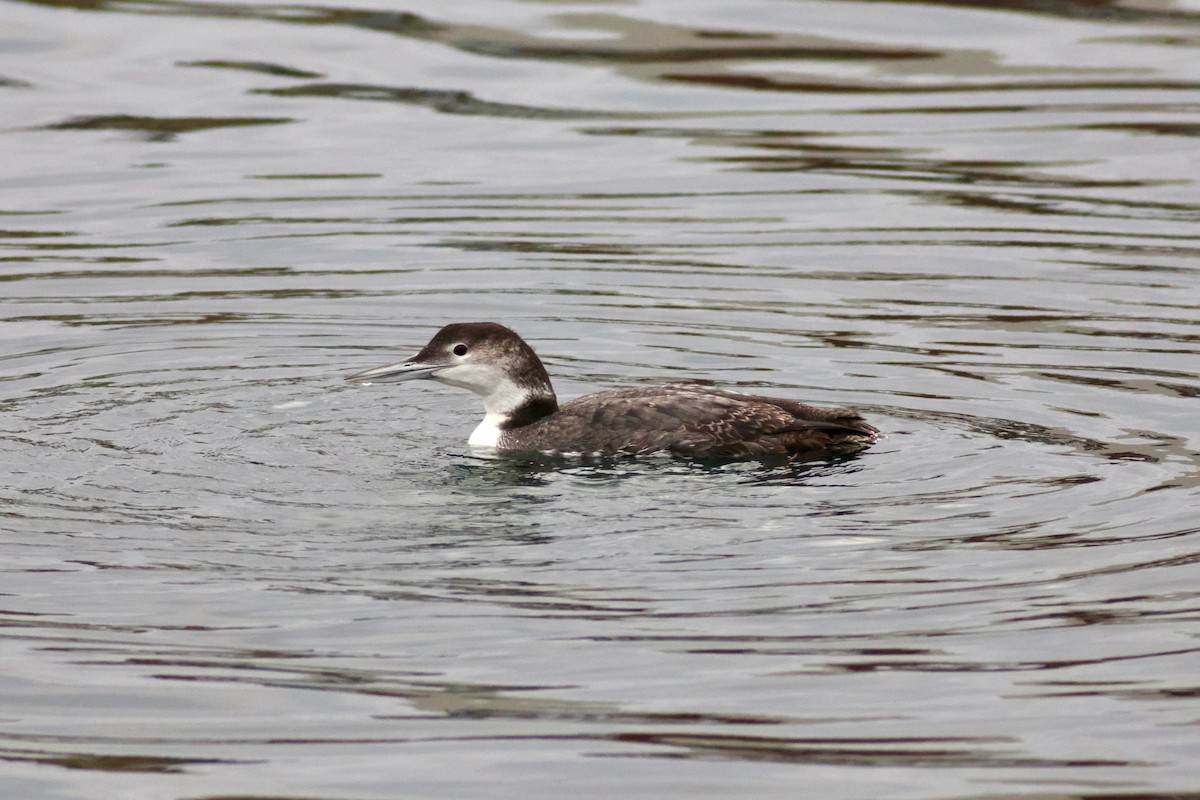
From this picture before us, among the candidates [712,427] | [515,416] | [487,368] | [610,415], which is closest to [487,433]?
[515,416]

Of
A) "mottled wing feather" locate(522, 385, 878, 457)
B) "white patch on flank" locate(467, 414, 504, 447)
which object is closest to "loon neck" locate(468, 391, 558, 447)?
"white patch on flank" locate(467, 414, 504, 447)

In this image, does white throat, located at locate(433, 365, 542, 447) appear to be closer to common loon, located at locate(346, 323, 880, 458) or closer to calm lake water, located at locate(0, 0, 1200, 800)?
common loon, located at locate(346, 323, 880, 458)

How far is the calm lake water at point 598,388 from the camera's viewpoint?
668 centimetres

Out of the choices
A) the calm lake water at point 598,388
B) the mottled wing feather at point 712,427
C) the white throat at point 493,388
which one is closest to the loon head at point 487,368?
the white throat at point 493,388

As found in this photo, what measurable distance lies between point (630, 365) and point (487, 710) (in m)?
5.48

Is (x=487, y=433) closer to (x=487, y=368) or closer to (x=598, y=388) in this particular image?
(x=487, y=368)

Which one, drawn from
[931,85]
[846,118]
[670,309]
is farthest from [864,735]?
[931,85]

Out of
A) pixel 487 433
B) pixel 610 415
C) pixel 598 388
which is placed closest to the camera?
pixel 610 415

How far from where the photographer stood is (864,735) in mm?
6543

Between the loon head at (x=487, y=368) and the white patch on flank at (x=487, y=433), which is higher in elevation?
the loon head at (x=487, y=368)

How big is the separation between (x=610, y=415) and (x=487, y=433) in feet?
2.36

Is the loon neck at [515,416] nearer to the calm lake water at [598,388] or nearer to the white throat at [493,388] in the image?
the white throat at [493,388]

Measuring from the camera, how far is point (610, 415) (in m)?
10.1

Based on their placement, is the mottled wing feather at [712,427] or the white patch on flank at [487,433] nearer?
the mottled wing feather at [712,427]
